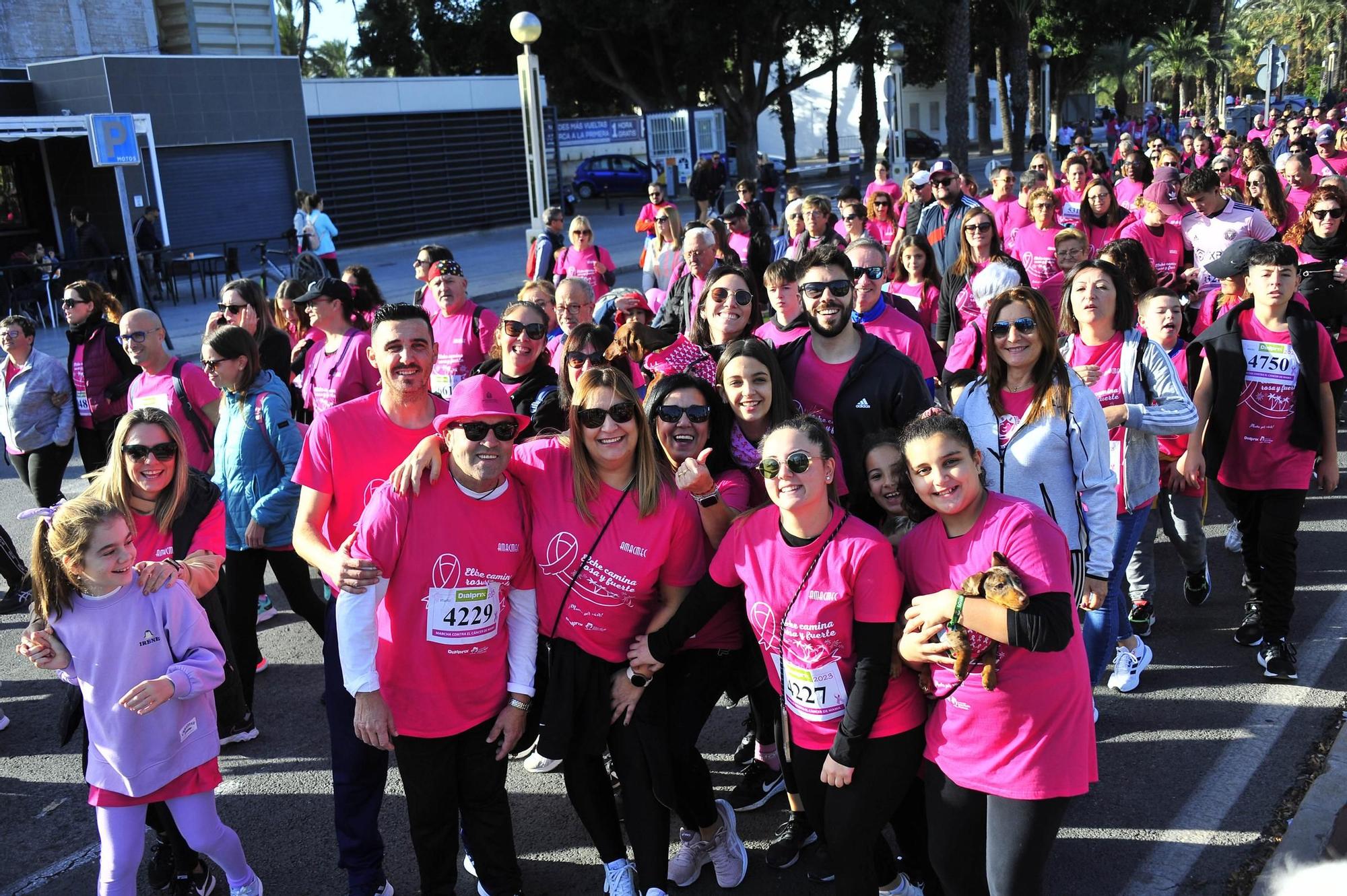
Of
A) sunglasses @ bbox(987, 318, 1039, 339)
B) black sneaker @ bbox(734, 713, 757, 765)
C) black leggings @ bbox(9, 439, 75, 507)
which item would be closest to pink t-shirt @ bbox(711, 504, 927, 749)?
sunglasses @ bbox(987, 318, 1039, 339)

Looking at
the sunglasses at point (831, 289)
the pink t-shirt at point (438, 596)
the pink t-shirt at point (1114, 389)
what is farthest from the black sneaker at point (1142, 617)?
the pink t-shirt at point (438, 596)

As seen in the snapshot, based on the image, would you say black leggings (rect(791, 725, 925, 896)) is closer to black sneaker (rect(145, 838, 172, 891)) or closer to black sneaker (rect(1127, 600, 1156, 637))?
black sneaker (rect(145, 838, 172, 891))

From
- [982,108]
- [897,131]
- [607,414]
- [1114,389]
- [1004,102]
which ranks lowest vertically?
[1114,389]

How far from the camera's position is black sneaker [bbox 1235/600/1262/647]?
540 centimetres

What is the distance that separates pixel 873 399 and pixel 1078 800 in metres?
1.69

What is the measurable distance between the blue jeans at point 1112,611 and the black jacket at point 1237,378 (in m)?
0.72

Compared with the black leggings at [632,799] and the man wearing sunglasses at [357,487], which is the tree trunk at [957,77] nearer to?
the man wearing sunglasses at [357,487]

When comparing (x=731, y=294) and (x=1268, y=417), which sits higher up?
(x=731, y=294)

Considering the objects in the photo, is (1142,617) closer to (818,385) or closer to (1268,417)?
(1268,417)

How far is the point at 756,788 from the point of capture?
4445mm

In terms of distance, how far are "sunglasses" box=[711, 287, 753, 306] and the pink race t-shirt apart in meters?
1.82

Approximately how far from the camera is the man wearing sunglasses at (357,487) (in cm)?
373

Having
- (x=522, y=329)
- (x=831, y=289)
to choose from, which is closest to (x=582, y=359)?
(x=522, y=329)

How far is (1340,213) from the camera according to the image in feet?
24.9
